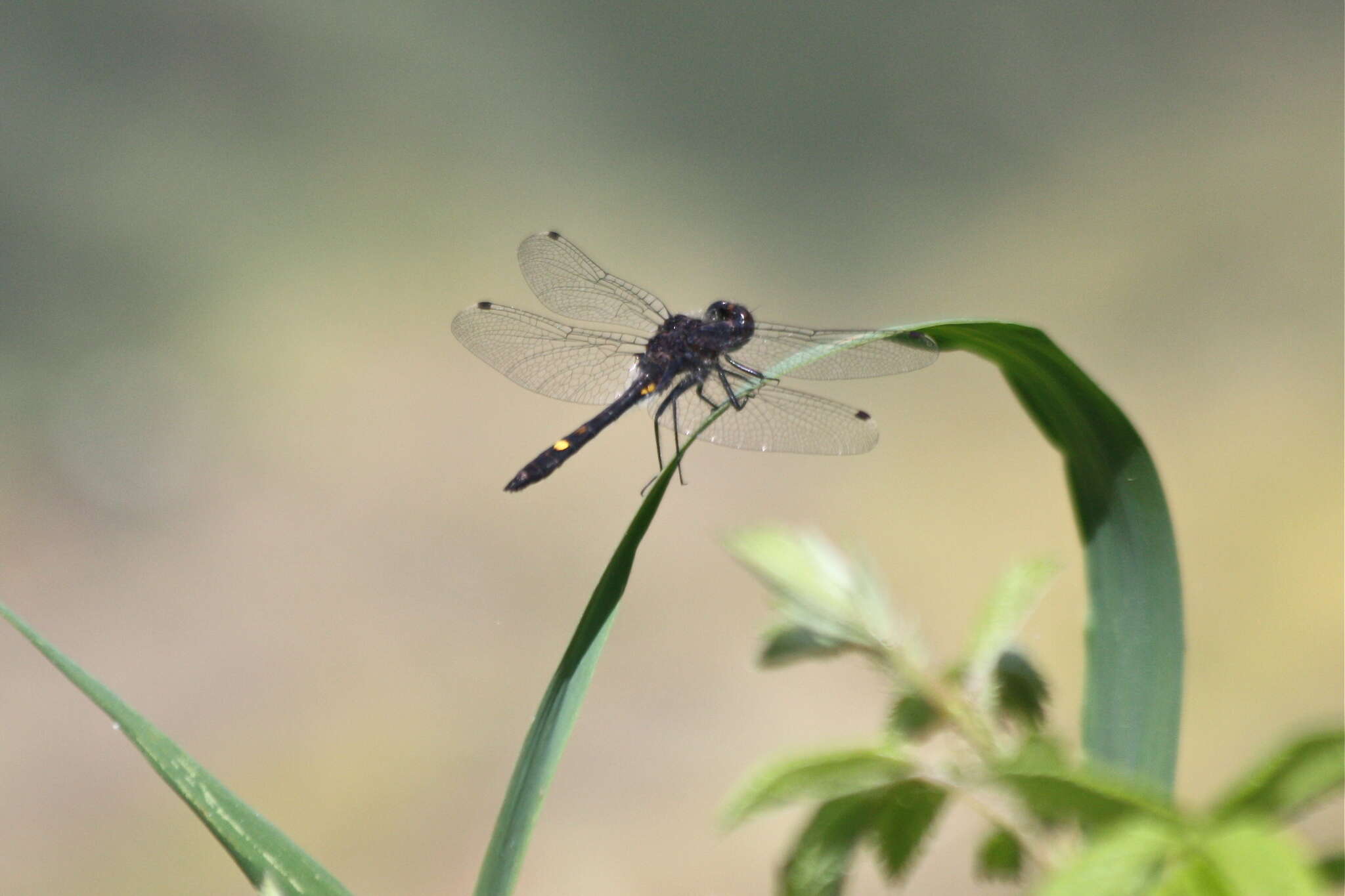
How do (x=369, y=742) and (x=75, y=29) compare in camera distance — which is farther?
(x=75, y=29)

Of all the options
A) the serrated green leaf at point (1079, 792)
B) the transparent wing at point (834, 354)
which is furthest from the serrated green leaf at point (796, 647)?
the transparent wing at point (834, 354)

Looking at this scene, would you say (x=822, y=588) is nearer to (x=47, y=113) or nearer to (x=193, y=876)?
(x=193, y=876)

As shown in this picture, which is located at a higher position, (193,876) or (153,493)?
(153,493)

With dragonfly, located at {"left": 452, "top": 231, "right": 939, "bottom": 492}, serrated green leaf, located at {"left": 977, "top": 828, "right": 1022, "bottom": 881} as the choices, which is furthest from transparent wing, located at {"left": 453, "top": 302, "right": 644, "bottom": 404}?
serrated green leaf, located at {"left": 977, "top": 828, "right": 1022, "bottom": 881}

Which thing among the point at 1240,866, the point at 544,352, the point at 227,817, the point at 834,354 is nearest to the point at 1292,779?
the point at 1240,866

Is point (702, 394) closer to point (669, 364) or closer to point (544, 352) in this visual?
point (669, 364)

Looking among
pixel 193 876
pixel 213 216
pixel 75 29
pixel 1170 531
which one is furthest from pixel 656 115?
pixel 1170 531

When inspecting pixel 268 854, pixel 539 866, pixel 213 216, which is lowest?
pixel 268 854
